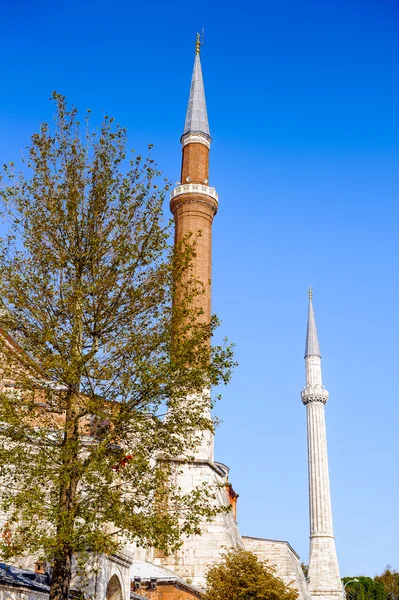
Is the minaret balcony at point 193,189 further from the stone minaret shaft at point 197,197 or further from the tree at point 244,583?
the tree at point 244,583

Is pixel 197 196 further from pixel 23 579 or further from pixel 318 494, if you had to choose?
pixel 318 494

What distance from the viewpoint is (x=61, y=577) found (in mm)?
12883

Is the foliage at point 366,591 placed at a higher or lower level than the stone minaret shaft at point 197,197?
lower

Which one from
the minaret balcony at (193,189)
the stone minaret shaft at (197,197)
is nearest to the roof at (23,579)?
the stone minaret shaft at (197,197)

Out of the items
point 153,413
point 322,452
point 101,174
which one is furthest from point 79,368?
point 322,452

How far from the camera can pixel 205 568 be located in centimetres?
3073

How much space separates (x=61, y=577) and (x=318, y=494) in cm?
4420

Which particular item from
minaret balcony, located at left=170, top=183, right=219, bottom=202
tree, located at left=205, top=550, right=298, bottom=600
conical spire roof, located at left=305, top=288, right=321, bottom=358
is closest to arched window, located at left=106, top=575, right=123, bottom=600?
tree, located at left=205, top=550, right=298, bottom=600

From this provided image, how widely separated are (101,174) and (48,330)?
388 cm

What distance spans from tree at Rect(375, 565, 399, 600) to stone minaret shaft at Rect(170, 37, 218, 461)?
59.3 meters

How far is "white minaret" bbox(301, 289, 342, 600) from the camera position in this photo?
4950cm

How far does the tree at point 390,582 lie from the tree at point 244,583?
6223cm

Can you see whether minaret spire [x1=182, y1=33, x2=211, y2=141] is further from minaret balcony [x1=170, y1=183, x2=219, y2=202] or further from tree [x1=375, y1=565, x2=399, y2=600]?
tree [x1=375, y1=565, x2=399, y2=600]

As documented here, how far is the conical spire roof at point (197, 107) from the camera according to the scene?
41.6 metres
